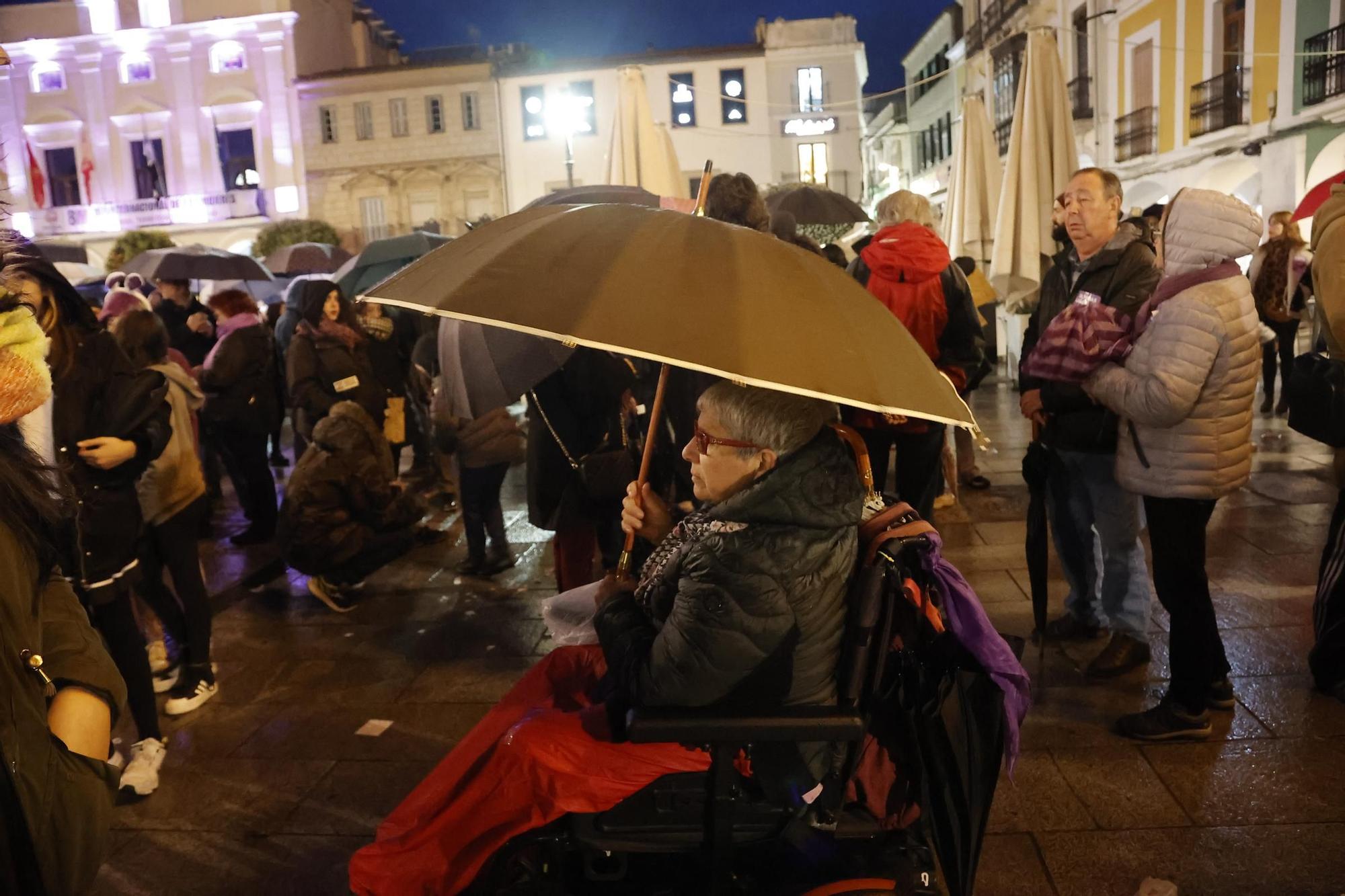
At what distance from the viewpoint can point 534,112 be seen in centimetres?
3912

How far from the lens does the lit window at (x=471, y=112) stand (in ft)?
128

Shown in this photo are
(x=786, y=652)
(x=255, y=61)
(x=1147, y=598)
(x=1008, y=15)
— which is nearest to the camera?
(x=786, y=652)

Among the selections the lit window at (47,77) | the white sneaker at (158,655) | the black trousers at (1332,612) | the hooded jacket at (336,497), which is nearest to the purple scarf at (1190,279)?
the black trousers at (1332,612)

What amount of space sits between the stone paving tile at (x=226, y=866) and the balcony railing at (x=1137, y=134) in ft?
76.3

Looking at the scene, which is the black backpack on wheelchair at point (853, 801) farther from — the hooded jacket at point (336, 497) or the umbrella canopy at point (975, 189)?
the umbrella canopy at point (975, 189)

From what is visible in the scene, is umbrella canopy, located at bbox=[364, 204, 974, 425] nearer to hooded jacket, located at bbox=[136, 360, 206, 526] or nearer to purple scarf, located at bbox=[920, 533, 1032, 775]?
purple scarf, located at bbox=[920, 533, 1032, 775]

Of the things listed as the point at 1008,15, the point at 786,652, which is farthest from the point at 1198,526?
the point at 1008,15

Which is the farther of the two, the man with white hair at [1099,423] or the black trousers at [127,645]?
the man with white hair at [1099,423]

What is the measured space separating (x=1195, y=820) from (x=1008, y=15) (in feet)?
97.9

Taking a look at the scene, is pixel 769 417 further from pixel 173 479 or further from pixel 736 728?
pixel 173 479

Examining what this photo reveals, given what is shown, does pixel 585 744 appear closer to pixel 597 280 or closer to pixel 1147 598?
pixel 597 280

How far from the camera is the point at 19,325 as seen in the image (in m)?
1.87

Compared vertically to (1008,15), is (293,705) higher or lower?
lower

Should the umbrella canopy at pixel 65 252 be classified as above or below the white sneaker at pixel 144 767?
above
